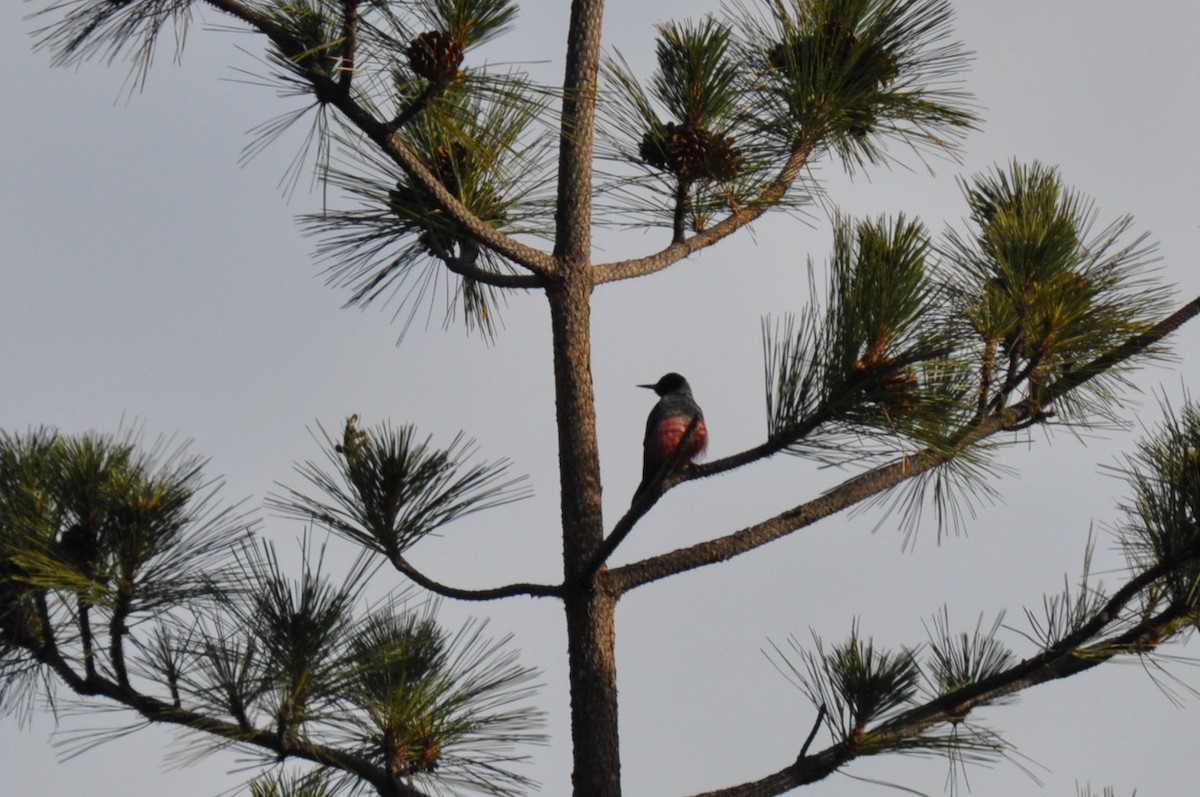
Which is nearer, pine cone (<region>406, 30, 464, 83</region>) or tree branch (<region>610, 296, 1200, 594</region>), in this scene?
pine cone (<region>406, 30, 464, 83</region>)

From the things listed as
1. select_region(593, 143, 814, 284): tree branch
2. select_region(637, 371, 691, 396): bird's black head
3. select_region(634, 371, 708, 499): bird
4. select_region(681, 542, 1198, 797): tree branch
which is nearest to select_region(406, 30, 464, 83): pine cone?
select_region(593, 143, 814, 284): tree branch

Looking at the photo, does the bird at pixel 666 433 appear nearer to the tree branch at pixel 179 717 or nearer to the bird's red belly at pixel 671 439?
the bird's red belly at pixel 671 439

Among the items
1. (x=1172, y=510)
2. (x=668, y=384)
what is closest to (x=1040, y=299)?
(x=1172, y=510)

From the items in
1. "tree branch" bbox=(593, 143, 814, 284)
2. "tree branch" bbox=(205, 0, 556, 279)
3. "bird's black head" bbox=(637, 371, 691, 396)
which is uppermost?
"bird's black head" bbox=(637, 371, 691, 396)

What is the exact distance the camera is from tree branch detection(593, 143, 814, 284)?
2988 millimetres

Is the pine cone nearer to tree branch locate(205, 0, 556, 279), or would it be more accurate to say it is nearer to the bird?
tree branch locate(205, 0, 556, 279)

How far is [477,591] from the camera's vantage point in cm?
267

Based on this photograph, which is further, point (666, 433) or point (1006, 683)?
point (666, 433)

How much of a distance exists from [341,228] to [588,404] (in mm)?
778

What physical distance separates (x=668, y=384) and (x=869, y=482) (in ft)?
6.23

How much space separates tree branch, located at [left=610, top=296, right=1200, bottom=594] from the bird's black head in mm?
1577

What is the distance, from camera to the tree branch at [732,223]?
299cm

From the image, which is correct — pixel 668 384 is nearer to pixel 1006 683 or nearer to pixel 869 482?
pixel 869 482

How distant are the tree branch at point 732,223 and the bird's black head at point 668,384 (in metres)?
1.29
